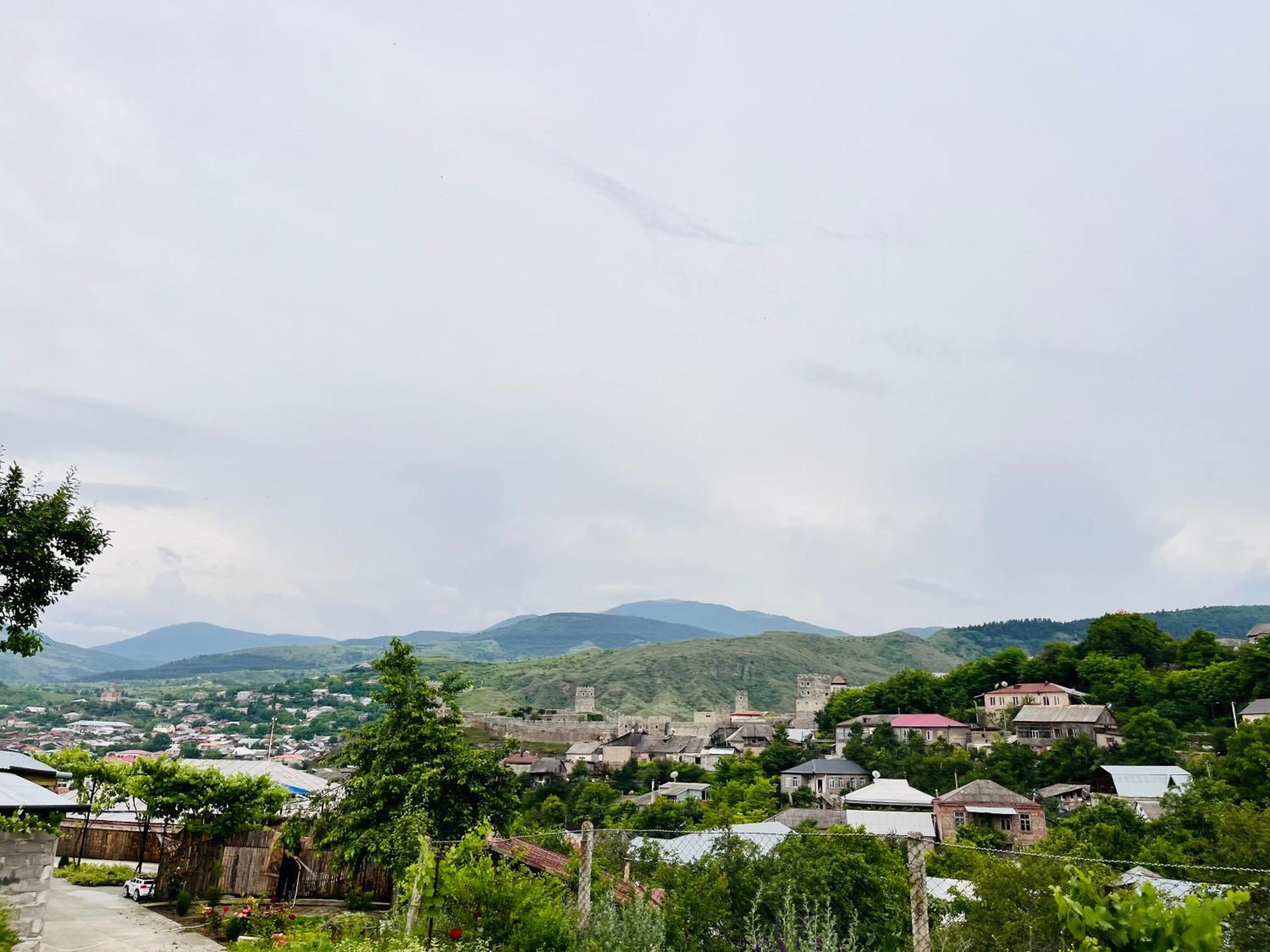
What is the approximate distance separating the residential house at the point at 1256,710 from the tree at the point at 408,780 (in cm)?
6022

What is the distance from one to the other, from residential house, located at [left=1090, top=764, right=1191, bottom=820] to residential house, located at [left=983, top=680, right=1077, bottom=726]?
16930 mm

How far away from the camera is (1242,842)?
19766 mm

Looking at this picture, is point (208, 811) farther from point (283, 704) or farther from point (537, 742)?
point (283, 704)

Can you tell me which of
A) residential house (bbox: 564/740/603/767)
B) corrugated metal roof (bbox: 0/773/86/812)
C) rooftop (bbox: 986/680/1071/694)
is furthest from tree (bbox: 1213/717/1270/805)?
residential house (bbox: 564/740/603/767)

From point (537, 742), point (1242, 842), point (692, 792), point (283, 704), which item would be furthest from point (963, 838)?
point (283, 704)

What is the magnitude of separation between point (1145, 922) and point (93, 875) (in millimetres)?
21964

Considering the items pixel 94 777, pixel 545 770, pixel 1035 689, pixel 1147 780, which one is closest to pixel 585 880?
pixel 94 777

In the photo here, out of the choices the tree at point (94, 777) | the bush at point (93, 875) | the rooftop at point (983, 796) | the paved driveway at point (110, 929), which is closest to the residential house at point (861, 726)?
the rooftop at point (983, 796)

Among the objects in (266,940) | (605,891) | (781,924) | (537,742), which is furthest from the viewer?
(537,742)

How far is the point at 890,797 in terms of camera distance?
52.6 meters

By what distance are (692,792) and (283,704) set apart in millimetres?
161833

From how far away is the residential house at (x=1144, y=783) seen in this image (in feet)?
154

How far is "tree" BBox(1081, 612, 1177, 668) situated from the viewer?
Result: 7369 centimetres

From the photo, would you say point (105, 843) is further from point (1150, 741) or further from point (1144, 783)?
point (1150, 741)
